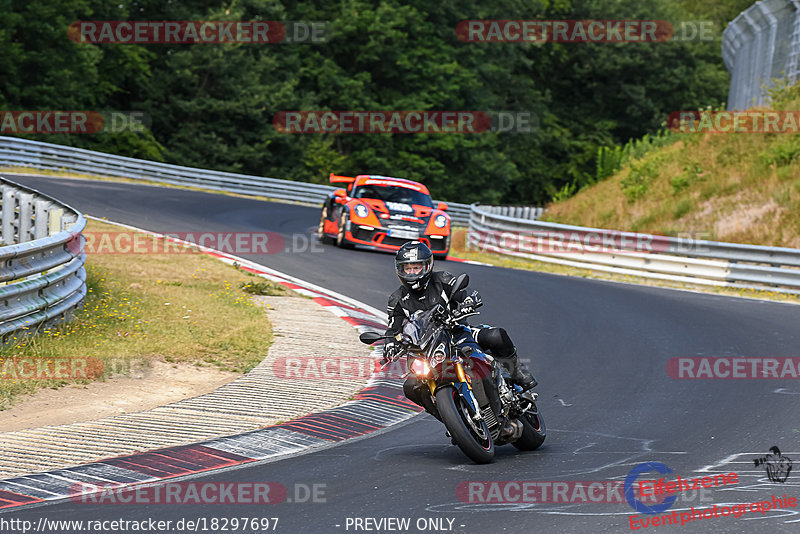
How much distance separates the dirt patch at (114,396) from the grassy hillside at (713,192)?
15251mm

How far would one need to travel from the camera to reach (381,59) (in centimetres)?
5159

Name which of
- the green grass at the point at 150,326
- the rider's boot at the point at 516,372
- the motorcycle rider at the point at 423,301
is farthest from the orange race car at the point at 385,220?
the motorcycle rider at the point at 423,301

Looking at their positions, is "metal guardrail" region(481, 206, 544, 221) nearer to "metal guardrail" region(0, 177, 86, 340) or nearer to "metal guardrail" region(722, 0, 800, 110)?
"metal guardrail" region(722, 0, 800, 110)

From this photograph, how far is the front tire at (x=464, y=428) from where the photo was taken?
22.5 feet

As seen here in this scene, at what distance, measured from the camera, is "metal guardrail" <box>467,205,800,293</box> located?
18688mm

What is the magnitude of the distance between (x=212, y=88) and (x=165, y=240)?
92.4 feet

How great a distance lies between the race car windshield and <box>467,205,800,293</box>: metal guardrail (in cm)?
226

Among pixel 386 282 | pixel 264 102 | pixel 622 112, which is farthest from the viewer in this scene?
pixel 622 112

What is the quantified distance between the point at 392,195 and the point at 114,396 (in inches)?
519

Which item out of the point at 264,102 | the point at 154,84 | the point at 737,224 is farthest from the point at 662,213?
the point at 154,84

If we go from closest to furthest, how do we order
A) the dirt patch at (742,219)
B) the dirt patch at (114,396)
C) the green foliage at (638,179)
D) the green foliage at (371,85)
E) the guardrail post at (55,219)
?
1. the dirt patch at (114,396)
2. the guardrail post at (55,219)
3. the dirt patch at (742,219)
4. the green foliage at (638,179)
5. the green foliage at (371,85)

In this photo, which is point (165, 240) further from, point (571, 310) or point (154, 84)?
point (154, 84)

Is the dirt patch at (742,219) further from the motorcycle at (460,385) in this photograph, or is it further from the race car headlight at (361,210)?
the motorcycle at (460,385)

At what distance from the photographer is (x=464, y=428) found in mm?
6883
